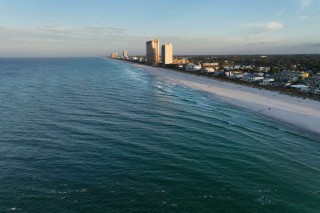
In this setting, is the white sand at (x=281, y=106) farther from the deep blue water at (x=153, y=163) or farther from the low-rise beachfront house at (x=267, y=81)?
the low-rise beachfront house at (x=267, y=81)

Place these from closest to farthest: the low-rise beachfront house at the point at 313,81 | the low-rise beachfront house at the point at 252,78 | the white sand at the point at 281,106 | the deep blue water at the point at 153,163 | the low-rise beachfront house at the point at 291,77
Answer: the deep blue water at the point at 153,163, the white sand at the point at 281,106, the low-rise beachfront house at the point at 313,81, the low-rise beachfront house at the point at 291,77, the low-rise beachfront house at the point at 252,78

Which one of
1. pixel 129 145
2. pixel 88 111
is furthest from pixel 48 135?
pixel 88 111

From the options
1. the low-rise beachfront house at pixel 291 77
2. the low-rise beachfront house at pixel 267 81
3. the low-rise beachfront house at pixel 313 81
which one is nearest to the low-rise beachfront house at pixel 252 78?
the low-rise beachfront house at pixel 267 81

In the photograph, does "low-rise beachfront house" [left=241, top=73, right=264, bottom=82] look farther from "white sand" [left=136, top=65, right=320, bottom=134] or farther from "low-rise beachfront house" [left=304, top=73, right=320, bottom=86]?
"white sand" [left=136, top=65, right=320, bottom=134]

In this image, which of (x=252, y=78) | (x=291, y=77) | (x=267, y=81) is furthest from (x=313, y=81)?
(x=252, y=78)

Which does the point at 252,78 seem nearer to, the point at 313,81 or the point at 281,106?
the point at 313,81

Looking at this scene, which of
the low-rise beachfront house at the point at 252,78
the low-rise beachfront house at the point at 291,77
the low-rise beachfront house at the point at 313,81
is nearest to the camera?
the low-rise beachfront house at the point at 313,81

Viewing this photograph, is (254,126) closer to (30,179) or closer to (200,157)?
(200,157)

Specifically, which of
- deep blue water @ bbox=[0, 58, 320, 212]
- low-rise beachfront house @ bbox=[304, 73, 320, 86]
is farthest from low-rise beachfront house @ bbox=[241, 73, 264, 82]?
deep blue water @ bbox=[0, 58, 320, 212]
